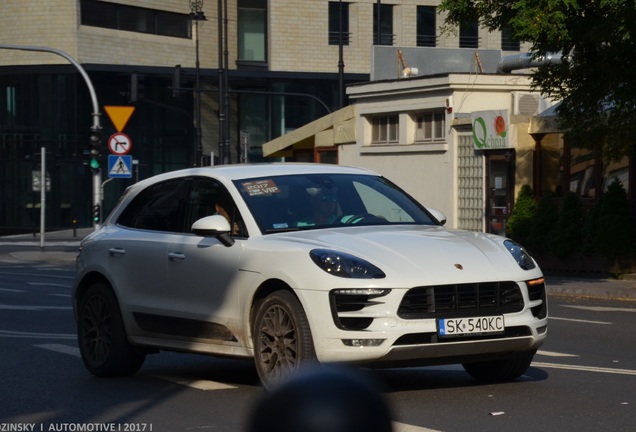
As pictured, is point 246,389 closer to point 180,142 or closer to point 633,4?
point 633,4

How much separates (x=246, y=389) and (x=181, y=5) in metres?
60.3

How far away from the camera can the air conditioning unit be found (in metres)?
31.7

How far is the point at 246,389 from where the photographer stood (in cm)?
904

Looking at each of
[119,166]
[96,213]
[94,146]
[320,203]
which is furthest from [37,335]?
[94,146]

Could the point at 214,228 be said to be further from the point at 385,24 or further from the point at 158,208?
the point at 385,24

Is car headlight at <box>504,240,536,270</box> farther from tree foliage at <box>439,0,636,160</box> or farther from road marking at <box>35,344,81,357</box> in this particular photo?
tree foliage at <box>439,0,636,160</box>

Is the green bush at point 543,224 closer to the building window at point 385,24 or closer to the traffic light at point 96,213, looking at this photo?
the traffic light at point 96,213

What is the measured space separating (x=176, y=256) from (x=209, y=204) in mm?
448

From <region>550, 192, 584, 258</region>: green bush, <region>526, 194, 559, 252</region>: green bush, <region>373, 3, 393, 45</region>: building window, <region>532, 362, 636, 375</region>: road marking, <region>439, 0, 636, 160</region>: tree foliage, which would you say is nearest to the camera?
<region>532, 362, 636, 375</region>: road marking

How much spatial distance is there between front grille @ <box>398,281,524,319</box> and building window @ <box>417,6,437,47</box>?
6012 cm

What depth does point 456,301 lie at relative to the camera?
27.1ft

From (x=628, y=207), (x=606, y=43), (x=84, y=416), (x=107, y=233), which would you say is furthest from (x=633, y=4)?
(x=84, y=416)

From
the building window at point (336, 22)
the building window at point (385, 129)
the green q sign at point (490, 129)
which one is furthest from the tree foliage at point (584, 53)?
the building window at point (336, 22)

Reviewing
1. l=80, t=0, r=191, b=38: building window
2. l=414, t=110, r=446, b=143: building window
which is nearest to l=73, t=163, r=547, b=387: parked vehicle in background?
l=414, t=110, r=446, b=143: building window
